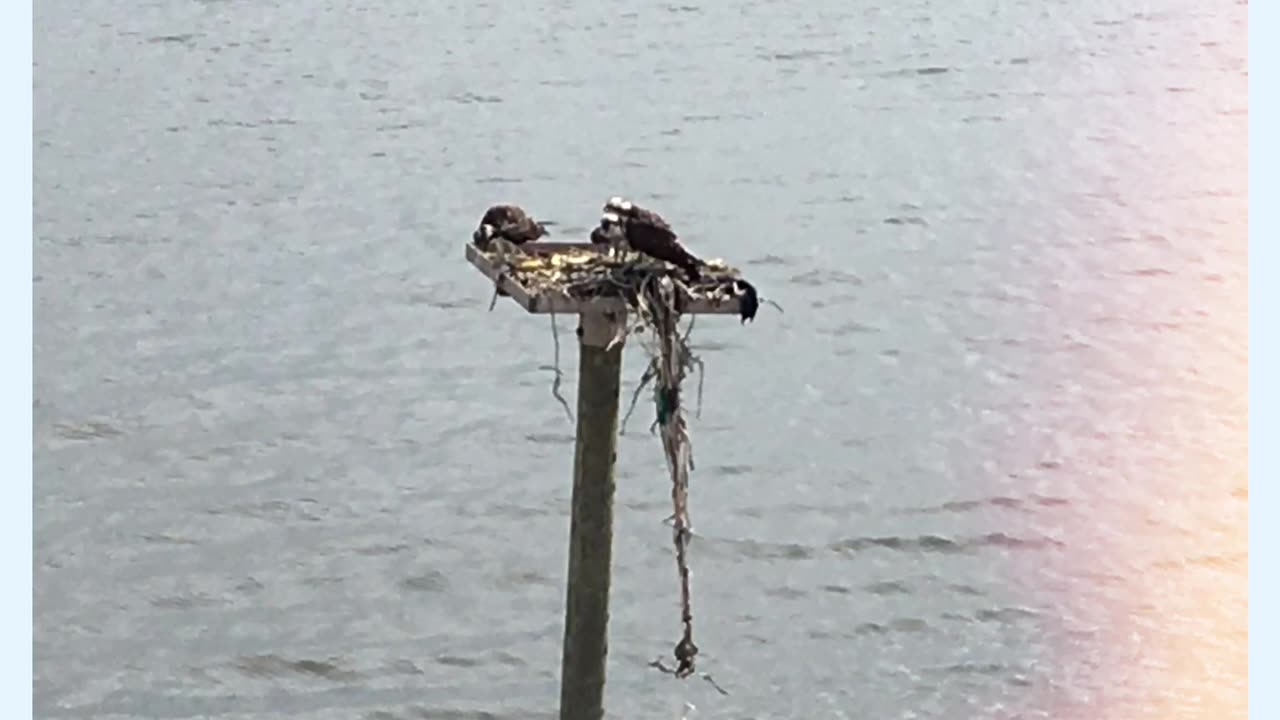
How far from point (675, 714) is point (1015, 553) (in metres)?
2.44

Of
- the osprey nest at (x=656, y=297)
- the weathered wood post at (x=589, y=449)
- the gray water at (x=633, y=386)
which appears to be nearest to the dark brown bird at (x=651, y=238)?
the osprey nest at (x=656, y=297)

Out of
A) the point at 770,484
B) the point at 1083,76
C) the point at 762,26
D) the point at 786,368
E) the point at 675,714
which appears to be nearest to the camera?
the point at 675,714

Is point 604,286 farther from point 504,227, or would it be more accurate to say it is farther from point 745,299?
point 504,227

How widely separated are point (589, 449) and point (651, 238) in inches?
29.6

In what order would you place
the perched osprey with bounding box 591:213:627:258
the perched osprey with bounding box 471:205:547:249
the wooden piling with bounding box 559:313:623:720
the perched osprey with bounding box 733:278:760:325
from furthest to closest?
1. the perched osprey with bounding box 471:205:547:249
2. the wooden piling with bounding box 559:313:623:720
3. the perched osprey with bounding box 591:213:627:258
4. the perched osprey with bounding box 733:278:760:325

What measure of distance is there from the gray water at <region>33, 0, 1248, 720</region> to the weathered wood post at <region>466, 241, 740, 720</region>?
2.38m

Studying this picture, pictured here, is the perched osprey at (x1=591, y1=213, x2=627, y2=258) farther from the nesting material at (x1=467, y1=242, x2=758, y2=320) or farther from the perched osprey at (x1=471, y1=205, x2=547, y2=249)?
the perched osprey at (x1=471, y1=205, x2=547, y2=249)

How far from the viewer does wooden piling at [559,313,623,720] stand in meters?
5.86

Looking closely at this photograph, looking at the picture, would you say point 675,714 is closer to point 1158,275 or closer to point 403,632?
point 403,632

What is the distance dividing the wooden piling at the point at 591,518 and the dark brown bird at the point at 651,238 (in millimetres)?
222

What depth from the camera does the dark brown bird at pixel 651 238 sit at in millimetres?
5613

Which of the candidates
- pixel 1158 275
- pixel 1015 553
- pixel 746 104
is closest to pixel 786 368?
pixel 1015 553

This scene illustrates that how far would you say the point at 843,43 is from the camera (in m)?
21.8

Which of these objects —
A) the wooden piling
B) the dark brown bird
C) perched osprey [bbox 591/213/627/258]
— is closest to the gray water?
the wooden piling
